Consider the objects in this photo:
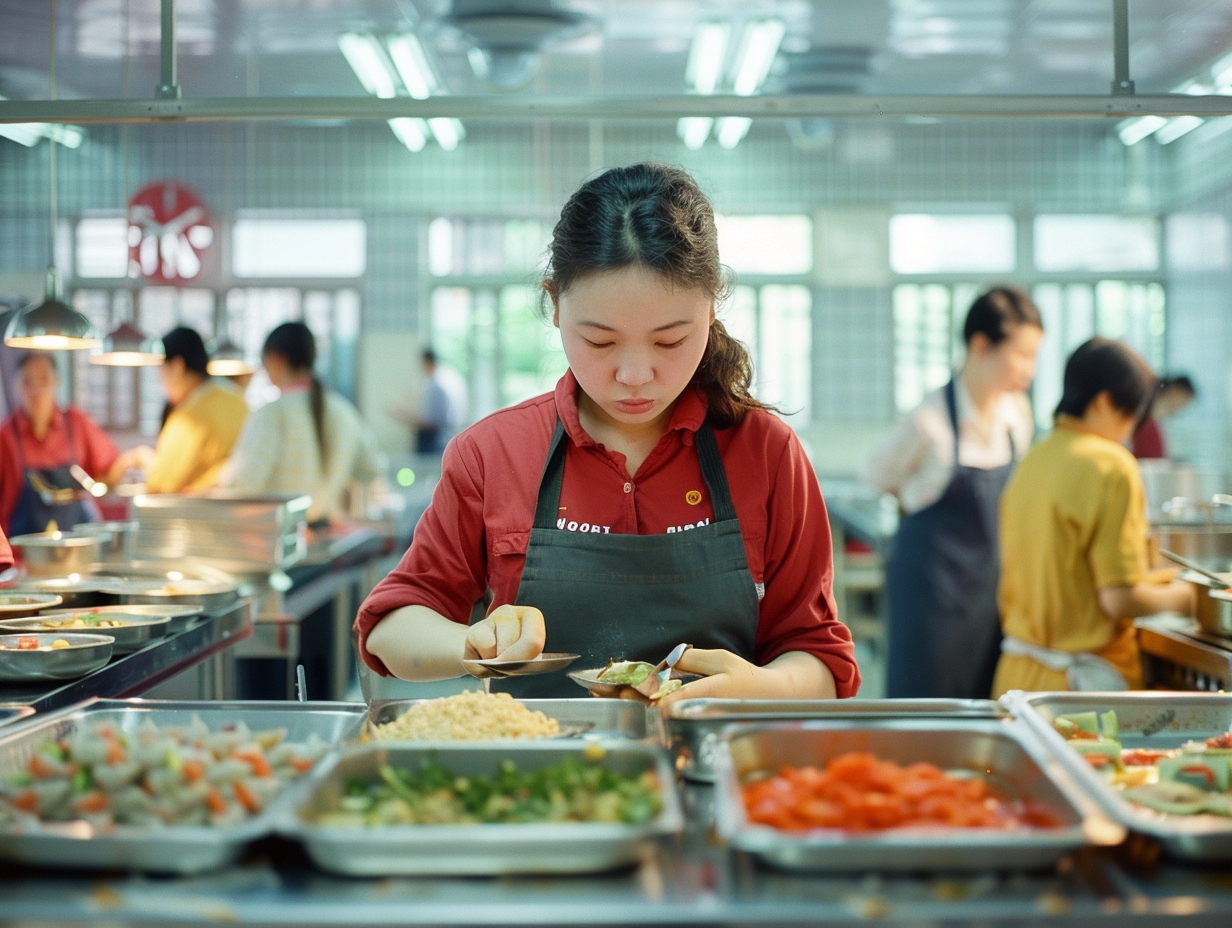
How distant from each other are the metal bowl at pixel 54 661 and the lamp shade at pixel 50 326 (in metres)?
1.79

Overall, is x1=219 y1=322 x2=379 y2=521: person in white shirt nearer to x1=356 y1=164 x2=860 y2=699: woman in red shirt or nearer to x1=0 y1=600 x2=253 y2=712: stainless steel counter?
x1=0 y1=600 x2=253 y2=712: stainless steel counter

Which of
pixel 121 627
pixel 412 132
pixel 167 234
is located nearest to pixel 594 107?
pixel 121 627

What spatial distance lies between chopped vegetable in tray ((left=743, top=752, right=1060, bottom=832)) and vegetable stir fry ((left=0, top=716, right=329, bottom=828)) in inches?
21.6

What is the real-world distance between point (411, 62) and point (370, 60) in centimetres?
26

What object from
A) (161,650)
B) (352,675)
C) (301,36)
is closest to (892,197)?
(301,36)

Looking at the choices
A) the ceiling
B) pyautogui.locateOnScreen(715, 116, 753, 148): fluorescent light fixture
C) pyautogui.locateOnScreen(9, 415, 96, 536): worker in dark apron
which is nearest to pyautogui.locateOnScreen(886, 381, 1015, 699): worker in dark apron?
the ceiling

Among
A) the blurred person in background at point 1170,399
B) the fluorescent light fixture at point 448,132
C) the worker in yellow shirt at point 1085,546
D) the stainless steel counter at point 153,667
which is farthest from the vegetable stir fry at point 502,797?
the blurred person in background at point 1170,399

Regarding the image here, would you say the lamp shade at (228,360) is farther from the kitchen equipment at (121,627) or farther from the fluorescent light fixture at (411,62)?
the kitchen equipment at (121,627)

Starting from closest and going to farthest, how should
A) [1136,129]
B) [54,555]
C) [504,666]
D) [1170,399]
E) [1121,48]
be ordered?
[504,666] → [1121,48] → [54,555] → [1170,399] → [1136,129]

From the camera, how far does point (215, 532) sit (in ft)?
12.2

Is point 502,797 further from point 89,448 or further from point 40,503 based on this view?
point 89,448

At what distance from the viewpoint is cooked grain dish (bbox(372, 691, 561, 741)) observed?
1420 mm

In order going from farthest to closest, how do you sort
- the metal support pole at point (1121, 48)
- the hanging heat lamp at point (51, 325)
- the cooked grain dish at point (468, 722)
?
1. the hanging heat lamp at point (51, 325)
2. the metal support pole at point (1121, 48)
3. the cooked grain dish at point (468, 722)

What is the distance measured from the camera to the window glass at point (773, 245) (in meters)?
9.51
